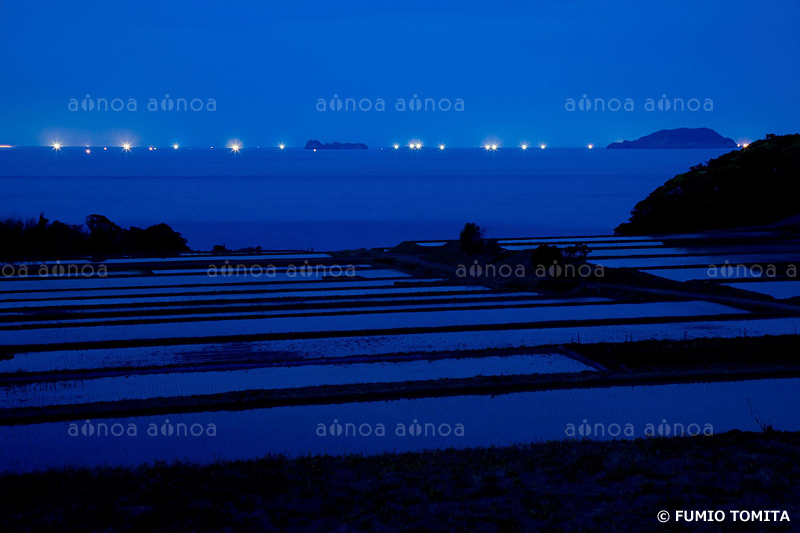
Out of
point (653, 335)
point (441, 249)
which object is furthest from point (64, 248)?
point (653, 335)

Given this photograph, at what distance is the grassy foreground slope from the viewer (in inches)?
1219

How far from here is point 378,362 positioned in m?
8.95

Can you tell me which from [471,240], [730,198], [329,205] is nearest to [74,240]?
[471,240]

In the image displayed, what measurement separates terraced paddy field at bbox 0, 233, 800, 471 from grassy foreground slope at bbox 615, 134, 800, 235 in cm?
1503

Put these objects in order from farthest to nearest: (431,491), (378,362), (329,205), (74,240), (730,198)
Result: 1. (329,205)
2. (730,198)
3. (74,240)
4. (378,362)
5. (431,491)

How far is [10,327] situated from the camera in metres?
11.3

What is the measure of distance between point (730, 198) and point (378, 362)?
1034 inches

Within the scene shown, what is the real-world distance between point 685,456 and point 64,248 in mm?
A: 22431

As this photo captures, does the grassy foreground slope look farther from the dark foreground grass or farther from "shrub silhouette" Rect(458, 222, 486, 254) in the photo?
the dark foreground grass

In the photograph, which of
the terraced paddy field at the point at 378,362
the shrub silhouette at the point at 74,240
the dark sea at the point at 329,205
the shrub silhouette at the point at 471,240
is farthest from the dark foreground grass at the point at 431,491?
the dark sea at the point at 329,205

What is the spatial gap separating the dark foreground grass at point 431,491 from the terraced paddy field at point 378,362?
1.69 feet

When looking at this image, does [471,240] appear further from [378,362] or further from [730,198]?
[730,198]

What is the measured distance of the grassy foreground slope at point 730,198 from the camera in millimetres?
30969

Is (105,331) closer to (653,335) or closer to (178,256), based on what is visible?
(653,335)
